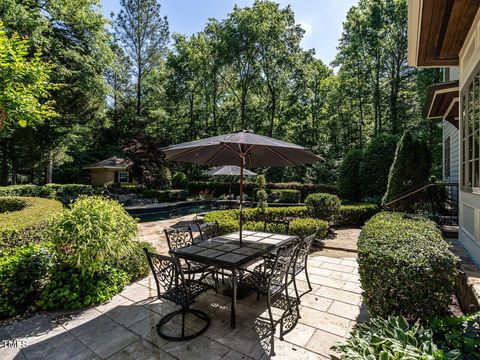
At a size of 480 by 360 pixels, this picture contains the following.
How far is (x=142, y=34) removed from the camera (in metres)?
23.8

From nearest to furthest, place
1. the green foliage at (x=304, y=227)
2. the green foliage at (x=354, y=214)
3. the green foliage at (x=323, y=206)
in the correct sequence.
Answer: the green foliage at (x=304, y=227) → the green foliage at (x=323, y=206) → the green foliage at (x=354, y=214)

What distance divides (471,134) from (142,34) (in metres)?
26.9

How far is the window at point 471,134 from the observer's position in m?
3.87

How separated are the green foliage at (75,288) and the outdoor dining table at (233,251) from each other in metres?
1.31

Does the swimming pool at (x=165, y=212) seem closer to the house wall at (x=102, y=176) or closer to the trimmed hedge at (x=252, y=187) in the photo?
the trimmed hedge at (x=252, y=187)

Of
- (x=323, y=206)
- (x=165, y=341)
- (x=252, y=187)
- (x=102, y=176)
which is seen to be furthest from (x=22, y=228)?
(x=102, y=176)

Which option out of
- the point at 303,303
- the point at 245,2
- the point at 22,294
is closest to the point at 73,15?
the point at 245,2

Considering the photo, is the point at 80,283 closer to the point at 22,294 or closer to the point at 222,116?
the point at 22,294

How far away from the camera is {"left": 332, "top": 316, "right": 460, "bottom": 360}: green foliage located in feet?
4.85

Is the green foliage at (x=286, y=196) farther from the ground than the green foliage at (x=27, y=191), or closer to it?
closer to it

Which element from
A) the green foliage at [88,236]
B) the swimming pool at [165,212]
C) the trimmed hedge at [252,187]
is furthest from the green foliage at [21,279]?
the trimmed hedge at [252,187]

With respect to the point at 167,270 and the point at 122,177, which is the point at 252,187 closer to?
the point at 122,177

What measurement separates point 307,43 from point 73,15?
17.3 meters

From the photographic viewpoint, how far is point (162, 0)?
2300cm
